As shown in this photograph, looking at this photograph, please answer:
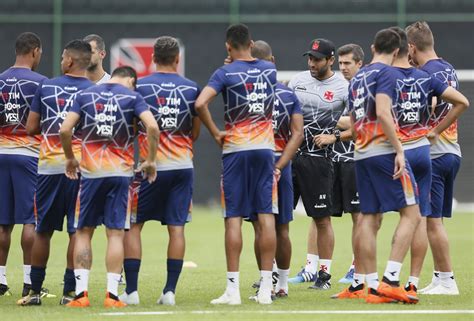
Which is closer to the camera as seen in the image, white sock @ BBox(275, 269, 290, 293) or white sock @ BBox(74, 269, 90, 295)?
white sock @ BBox(74, 269, 90, 295)

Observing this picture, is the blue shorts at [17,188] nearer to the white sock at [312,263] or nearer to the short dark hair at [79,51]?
the short dark hair at [79,51]

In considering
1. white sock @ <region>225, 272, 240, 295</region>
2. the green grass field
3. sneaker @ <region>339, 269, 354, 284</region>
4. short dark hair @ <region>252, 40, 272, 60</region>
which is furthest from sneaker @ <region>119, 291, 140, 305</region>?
sneaker @ <region>339, 269, 354, 284</region>

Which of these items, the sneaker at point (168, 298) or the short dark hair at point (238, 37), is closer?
the sneaker at point (168, 298)

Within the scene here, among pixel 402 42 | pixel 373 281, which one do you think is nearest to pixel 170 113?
pixel 402 42

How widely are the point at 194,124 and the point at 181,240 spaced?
1.12 m

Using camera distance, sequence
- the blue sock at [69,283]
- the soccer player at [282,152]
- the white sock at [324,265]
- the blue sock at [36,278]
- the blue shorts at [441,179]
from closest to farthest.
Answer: the blue sock at [36,278], the blue sock at [69,283], the soccer player at [282,152], the blue shorts at [441,179], the white sock at [324,265]

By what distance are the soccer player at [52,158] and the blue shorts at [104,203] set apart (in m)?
0.61

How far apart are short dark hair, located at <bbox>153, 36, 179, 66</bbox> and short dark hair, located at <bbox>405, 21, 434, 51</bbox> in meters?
2.57

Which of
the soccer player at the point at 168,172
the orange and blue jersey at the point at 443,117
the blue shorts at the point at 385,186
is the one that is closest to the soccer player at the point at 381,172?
the blue shorts at the point at 385,186

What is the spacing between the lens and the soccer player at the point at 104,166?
10492 millimetres

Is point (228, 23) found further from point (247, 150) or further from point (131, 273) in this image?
point (131, 273)

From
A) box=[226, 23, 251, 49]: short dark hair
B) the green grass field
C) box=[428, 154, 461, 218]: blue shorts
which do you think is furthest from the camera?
box=[428, 154, 461, 218]: blue shorts

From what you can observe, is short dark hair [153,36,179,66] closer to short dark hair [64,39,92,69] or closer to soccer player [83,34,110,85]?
short dark hair [64,39,92,69]

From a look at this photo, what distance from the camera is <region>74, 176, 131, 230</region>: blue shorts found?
10508mm
